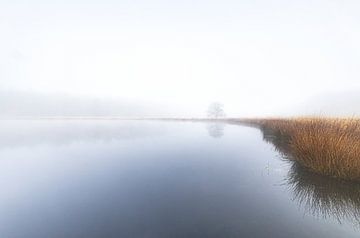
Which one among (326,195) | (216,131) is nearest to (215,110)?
(216,131)

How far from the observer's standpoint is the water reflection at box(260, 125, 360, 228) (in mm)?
7012

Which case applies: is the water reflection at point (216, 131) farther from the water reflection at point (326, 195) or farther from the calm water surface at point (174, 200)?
the water reflection at point (326, 195)

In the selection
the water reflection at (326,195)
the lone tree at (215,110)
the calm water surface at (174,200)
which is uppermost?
the lone tree at (215,110)

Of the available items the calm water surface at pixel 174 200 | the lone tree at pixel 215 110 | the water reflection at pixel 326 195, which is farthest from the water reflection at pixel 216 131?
the lone tree at pixel 215 110

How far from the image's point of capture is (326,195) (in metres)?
8.29

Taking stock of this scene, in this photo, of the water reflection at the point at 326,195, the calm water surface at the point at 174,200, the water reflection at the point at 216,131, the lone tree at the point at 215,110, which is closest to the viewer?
the calm water surface at the point at 174,200

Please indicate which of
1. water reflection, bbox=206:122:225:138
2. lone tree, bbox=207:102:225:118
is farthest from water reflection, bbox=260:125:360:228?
lone tree, bbox=207:102:225:118

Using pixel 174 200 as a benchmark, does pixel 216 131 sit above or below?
above

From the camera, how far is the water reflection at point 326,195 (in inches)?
276

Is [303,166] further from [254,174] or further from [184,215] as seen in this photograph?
[184,215]

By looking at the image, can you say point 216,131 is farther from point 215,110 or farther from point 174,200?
point 215,110

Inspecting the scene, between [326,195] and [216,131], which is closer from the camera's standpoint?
[326,195]

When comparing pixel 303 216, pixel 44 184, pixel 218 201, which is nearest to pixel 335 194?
pixel 303 216

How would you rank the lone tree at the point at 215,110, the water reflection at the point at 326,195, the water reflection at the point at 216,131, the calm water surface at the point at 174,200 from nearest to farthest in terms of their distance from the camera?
the calm water surface at the point at 174,200, the water reflection at the point at 326,195, the water reflection at the point at 216,131, the lone tree at the point at 215,110
